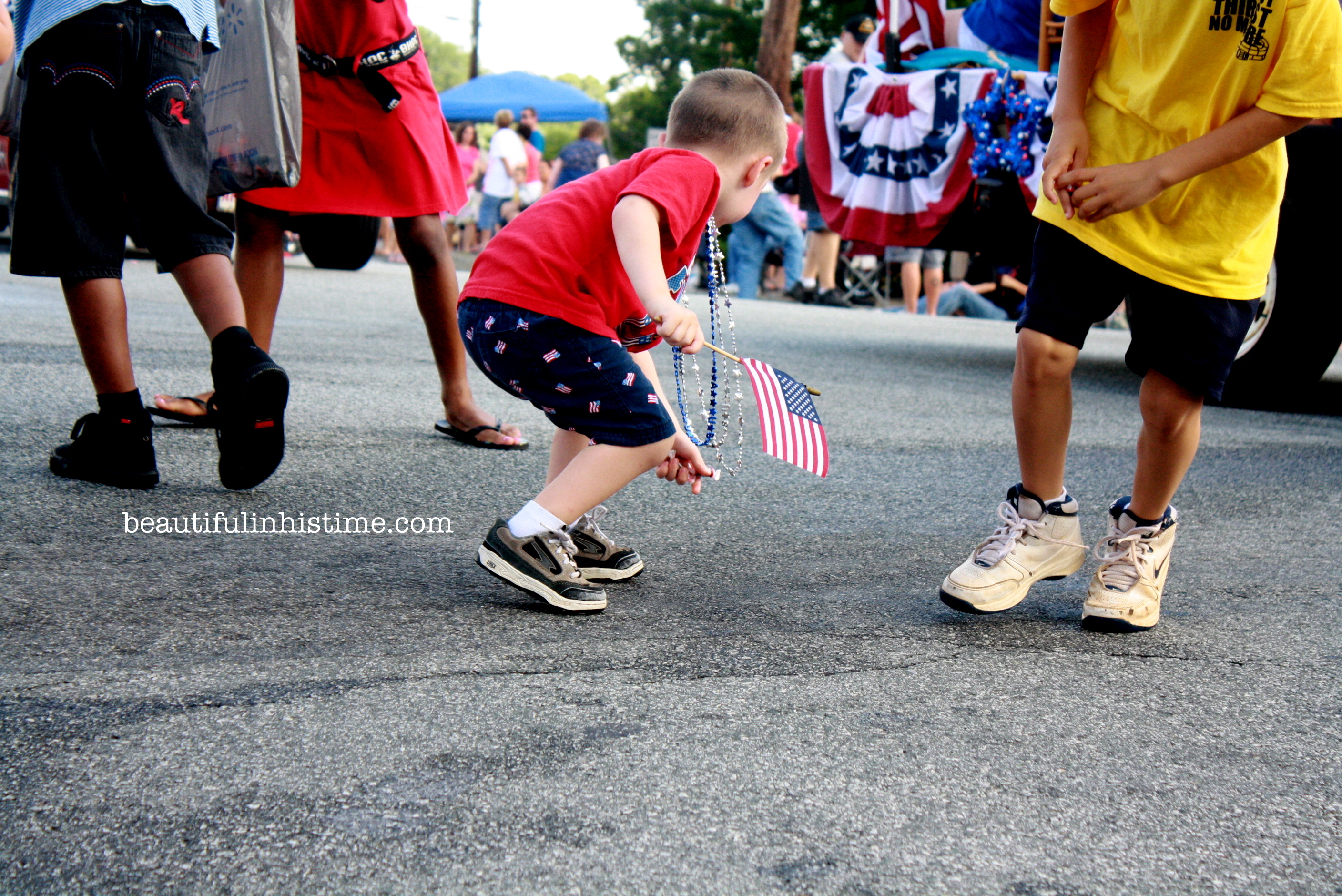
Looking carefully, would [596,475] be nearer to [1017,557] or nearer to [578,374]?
[578,374]

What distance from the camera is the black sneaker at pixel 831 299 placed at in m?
12.6

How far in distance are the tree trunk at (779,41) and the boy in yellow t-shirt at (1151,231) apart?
605 inches

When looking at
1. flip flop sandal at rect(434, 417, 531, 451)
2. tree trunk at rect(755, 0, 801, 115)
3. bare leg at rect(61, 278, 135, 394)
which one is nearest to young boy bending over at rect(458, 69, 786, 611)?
bare leg at rect(61, 278, 135, 394)

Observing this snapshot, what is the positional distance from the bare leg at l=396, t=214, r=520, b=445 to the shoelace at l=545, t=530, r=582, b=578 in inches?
53.9

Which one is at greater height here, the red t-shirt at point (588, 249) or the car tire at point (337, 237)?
the red t-shirt at point (588, 249)

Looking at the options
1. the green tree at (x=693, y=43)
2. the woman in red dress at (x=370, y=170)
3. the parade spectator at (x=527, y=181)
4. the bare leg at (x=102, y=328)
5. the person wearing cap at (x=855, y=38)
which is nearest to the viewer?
the bare leg at (x=102, y=328)

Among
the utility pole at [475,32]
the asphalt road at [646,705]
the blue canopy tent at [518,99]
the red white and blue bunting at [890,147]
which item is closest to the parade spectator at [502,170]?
the blue canopy tent at [518,99]

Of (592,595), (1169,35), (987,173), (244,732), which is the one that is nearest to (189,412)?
(592,595)

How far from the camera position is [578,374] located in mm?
2121

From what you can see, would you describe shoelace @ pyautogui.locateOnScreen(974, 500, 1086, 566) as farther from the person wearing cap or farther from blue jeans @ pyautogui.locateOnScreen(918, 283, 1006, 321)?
blue jeans @ pyautogui.locateOnScreen(918, 283, 1006, 321)

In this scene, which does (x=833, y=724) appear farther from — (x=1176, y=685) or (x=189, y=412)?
(x=189, y=412)

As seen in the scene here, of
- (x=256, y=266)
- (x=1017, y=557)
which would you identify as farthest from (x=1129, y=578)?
(x=256, y=266)

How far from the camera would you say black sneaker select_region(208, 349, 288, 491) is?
8.22 feet

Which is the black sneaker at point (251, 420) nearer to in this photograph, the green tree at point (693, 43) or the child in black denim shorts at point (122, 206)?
the child in black denim shorts at point (122, 206)
